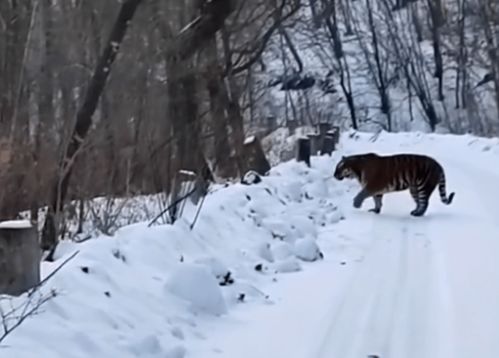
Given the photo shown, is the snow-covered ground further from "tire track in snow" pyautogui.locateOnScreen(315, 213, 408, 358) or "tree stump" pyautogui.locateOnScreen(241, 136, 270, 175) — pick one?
"tree stump" pyautogui.locateOnScreen(241, 136, 270, 175)

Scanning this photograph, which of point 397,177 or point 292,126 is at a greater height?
point 397,177

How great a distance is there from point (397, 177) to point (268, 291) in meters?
5.65

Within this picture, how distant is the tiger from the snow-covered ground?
4.97 ft

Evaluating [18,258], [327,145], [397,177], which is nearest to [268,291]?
[18,258]

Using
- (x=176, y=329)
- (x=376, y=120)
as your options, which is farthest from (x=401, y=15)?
(x=176, y=329)

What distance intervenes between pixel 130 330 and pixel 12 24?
46.4 feet

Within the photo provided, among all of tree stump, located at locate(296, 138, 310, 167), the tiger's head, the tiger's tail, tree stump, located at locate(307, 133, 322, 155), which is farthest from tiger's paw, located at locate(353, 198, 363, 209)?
tree stump, located at locate(307, 133, 322, 155)

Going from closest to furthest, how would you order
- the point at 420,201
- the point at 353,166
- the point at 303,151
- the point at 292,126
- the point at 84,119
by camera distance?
the point at 420,201 < the point at 353,166 < the point at 84,119 < the point at 303,151 < the point at 292,126

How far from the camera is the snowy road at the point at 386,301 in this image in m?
5.43

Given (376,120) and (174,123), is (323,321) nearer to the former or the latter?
(174,123)

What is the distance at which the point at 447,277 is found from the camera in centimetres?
736

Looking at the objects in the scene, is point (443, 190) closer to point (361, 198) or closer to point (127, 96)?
point (361, 198)

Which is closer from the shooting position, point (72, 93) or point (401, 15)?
point (72, 93)

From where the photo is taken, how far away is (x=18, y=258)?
4.89m
